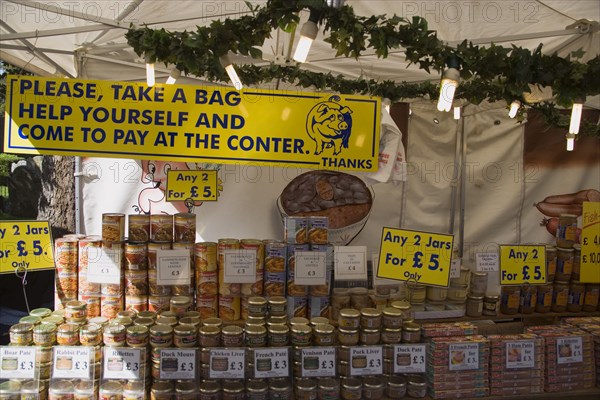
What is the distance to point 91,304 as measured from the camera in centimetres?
271

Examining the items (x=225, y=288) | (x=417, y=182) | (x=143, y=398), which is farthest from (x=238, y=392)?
(x=417, y=182)

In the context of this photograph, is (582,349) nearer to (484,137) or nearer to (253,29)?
(253,29)

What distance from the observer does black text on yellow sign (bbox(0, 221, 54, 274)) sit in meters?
2.64

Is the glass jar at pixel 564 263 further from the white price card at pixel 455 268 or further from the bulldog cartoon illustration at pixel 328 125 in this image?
the bulldog cartoon illustration at pixel 328 125

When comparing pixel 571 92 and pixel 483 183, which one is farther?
pixel 483 183

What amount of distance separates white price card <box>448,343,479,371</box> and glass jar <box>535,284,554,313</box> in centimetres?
125

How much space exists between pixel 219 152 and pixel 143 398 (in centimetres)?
117

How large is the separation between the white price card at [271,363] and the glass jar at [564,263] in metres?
2.24

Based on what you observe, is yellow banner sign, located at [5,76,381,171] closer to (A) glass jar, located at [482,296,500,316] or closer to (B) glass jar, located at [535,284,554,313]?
(A) glass jar, located at [482,296,500,316]

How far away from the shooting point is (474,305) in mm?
3320

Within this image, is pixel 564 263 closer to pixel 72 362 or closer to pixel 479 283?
pixel 479 283

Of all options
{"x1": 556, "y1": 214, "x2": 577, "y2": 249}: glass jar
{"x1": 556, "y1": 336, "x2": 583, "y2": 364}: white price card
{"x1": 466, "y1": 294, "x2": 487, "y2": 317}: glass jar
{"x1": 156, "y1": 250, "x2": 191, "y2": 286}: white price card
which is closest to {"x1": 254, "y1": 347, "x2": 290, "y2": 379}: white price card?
{"x1": 156, "y1": 250, "x2": 191, "y2": 286}: white price card

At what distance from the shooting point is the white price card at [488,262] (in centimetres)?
327

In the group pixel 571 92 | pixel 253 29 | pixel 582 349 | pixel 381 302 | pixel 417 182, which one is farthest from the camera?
pixel 417 182
